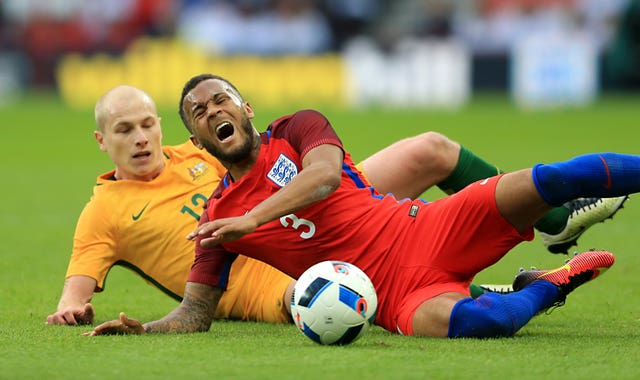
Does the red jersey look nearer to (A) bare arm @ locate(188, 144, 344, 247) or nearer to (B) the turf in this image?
(A) bare arm @ locate(188, 144, 344, 247)

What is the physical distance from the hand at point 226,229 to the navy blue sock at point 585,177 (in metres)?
1.32

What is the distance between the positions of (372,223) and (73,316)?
164cm

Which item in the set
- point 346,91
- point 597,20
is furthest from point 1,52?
point 597,20

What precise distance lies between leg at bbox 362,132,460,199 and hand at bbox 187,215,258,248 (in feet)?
4.86

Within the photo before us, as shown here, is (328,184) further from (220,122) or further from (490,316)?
(490,316)

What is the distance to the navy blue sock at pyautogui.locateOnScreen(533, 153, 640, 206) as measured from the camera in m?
5.48

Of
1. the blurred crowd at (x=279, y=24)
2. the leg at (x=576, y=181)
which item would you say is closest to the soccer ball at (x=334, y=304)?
the leg at (x=576, y=181)

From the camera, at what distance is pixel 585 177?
216 inches

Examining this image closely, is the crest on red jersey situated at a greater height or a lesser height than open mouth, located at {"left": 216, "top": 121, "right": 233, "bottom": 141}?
lesser

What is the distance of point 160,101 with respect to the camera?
97.5 ft

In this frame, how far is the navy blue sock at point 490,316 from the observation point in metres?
5.51

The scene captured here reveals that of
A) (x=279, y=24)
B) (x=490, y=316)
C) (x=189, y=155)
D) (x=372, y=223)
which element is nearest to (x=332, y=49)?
(x=279, y=24)

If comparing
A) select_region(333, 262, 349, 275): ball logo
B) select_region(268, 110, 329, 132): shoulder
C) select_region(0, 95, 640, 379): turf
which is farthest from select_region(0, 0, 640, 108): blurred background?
select_region(333, 262, 349, 275): ball logo

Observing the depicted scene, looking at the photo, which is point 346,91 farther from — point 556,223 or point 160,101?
point 556,223
